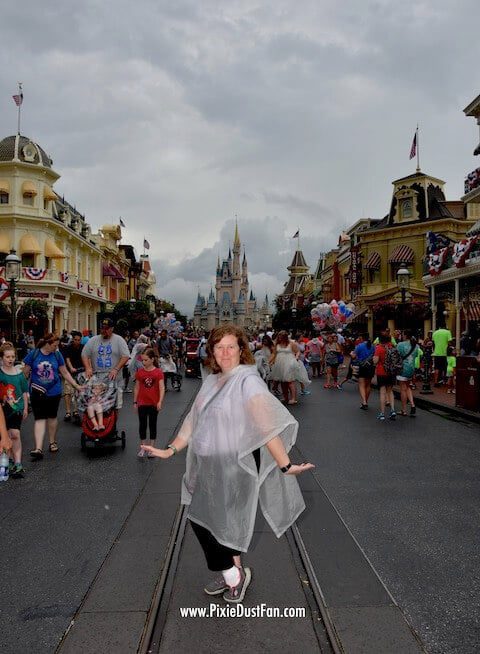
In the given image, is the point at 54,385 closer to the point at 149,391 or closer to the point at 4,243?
the point at 149,391

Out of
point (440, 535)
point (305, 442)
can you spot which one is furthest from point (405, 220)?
point (440, 535)

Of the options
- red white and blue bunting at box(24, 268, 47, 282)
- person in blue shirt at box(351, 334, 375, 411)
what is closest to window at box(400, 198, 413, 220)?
red white and blue bunting at box(24, 268, 47, 282)

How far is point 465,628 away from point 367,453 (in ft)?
15.8

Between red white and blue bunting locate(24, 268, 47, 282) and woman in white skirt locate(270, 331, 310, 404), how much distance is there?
23.7m

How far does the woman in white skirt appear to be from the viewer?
13.9 metres

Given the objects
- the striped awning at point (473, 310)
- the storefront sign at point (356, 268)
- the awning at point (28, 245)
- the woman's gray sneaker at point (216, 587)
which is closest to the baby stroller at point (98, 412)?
the woman's gray sneaker at point (216, 587)

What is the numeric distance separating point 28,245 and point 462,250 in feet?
80.3

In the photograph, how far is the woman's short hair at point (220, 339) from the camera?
361 cm

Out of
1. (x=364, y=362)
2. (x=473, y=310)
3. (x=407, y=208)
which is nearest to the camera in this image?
(x=364, y=362)

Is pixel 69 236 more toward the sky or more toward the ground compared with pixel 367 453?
more toward the sky

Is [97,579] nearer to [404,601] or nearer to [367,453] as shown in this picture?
[404,601]

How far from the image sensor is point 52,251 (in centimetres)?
3591

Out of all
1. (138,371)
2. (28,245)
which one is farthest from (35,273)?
(138,371)

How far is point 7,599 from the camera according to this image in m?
3.76
